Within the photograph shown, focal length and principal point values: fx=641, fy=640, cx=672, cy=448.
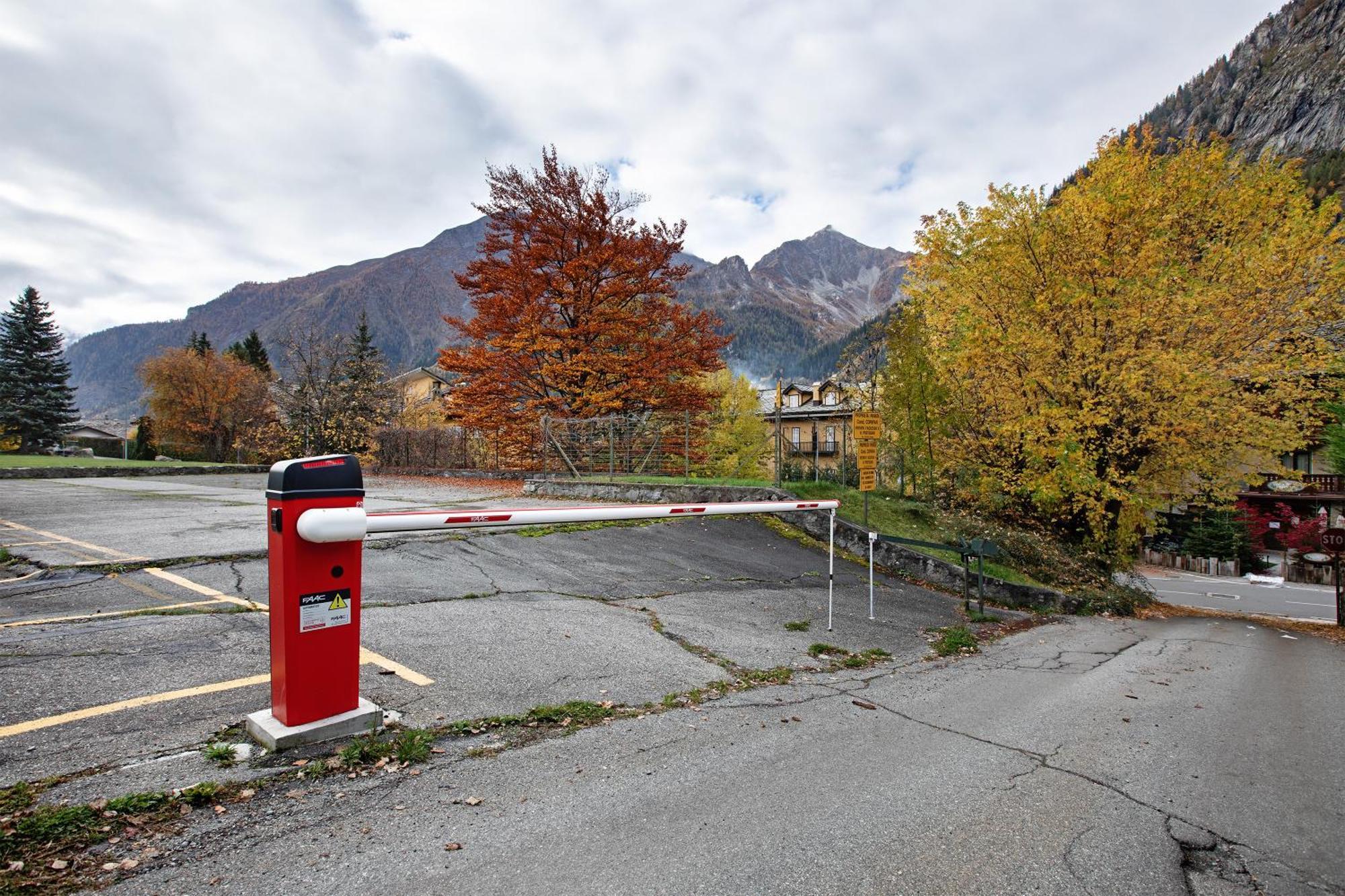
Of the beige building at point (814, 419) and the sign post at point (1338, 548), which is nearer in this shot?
the sign post at point (1338, 548)

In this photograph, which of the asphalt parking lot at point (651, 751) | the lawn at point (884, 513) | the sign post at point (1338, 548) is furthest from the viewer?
the sign post at point (1338, 548)

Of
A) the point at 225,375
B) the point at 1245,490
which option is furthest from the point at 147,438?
the point at 1245,490

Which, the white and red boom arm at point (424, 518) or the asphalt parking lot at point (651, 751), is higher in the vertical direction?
the white and red boom arm at point (424, 518)

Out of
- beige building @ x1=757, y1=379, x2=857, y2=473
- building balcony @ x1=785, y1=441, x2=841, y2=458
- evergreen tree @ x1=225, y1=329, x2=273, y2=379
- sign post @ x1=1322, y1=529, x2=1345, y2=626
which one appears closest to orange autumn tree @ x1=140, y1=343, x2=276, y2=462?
evergreen tree @ x1=225, y1=329, x2=273, y2=379

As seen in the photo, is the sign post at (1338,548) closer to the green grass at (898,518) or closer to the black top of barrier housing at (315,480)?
the green grass at (898,518)

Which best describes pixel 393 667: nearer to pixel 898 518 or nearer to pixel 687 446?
pixel 687 446

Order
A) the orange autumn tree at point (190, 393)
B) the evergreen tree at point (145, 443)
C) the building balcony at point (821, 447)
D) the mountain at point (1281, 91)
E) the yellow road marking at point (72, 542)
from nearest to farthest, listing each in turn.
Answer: the yellow road marking at point (72, 542) → the evergreen tree at point (145, 443) → the orange autumn tree at point (190, 393) → the building balcony at point (821, 447) → the mountain at point (1281, 91)

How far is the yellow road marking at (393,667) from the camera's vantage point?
13.8 ft

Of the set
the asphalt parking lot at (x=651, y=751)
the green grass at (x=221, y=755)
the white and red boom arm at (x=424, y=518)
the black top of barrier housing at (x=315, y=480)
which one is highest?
the black top of barrier housing at (x=315, y=480)

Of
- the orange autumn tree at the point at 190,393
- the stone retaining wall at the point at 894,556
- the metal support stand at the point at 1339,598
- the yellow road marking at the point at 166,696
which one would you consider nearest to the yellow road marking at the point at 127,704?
the yellow road marking at the point at 166,696

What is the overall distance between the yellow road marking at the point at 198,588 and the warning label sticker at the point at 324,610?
9.11 feet

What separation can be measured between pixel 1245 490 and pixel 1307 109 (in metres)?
127

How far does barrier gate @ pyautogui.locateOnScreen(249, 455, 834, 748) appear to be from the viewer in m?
3.09

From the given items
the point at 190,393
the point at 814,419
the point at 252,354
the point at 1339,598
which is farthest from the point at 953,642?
the point at 252,354
